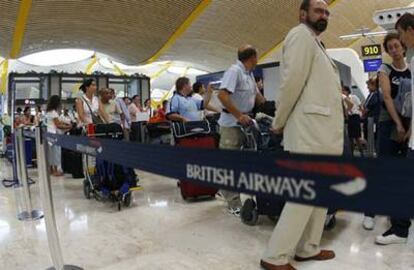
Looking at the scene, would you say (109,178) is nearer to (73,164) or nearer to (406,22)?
(73,164)

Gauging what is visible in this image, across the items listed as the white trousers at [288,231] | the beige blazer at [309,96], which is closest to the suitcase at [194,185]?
the white trousers at [288,231]

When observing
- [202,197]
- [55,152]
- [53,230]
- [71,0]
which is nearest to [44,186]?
[53,230]

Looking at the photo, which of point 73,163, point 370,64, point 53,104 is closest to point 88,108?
point 73,163

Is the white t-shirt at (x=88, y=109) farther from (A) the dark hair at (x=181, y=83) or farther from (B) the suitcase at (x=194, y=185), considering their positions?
(B) the suitcase at (x=194, y=185)

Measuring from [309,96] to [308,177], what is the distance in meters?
1.41

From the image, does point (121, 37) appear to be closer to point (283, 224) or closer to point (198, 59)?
point (198, 59)

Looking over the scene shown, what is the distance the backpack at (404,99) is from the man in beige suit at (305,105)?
0.80 metres

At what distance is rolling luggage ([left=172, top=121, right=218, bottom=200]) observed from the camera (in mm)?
4238

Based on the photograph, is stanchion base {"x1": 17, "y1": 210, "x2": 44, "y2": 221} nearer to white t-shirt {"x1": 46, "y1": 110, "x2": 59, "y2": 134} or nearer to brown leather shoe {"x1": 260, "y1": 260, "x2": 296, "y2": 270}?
brown leather shoe {"x1": 260, "y1": 260, "x2": 296, "y2": 270}

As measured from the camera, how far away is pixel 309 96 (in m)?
2.21

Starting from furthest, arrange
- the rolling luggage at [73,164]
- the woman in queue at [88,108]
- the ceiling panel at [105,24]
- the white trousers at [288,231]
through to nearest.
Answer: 1. the ceiling panel at [105,24]
2. the rolling luggage at [73,164]
3. the woman in queue at [88,108]
4. the white trousers at [288,231]

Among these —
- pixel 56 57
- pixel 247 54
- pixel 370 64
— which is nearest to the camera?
pixel 247 54

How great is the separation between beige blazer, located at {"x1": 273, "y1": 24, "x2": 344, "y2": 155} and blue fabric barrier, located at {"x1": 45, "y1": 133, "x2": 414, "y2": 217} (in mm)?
1161

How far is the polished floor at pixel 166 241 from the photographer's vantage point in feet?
8.28
